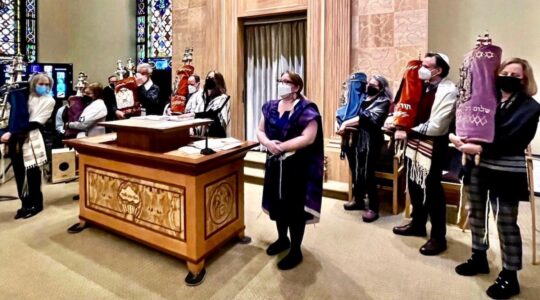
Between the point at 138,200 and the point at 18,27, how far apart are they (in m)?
5.75

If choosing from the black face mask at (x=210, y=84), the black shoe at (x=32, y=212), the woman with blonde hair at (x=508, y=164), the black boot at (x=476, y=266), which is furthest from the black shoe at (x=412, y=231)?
the black shoe at (x=32, y=212)

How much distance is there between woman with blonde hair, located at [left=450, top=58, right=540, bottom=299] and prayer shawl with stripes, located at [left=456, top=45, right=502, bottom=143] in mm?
54

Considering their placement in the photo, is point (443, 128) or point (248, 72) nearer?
point (443, 128)

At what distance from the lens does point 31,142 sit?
11.5 feet

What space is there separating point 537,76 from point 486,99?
3.56 m

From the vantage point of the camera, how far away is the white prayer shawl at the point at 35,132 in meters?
3.47

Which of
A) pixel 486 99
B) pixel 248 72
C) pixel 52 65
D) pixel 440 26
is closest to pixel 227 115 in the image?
pixel 248 72

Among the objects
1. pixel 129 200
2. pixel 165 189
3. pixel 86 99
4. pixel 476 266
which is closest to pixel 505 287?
pixel 476 266

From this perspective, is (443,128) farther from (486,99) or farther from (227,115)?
(227,115)

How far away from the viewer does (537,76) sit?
185 inches

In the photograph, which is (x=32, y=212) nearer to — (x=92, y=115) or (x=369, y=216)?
(x=92, y=115)

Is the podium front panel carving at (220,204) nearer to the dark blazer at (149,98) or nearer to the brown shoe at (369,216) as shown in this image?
the brown shoe at (369,216)

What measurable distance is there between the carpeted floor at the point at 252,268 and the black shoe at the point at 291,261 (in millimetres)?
48

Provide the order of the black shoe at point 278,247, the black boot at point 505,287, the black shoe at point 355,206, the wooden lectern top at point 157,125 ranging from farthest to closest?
the black shoe at point 355,206
the black shoe at point 278,247
the wooden lectern top at point 157,125
the black boot at point 505,287
